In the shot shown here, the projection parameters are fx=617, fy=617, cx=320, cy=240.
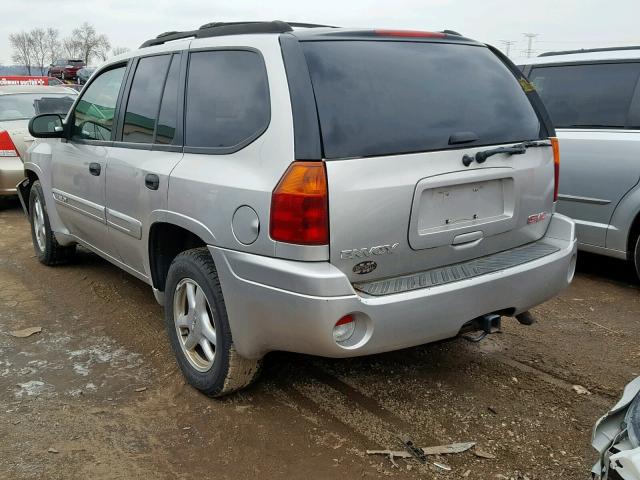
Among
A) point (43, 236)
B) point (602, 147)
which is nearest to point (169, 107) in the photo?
point (43, 236)

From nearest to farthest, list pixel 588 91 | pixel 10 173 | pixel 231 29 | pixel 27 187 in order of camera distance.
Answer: pixel 231 29, pixel 588 91, pixel 27 187, pixel 10 173

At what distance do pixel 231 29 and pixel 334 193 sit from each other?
1223mm

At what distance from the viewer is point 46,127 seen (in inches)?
187

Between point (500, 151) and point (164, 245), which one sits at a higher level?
point (500, 151)

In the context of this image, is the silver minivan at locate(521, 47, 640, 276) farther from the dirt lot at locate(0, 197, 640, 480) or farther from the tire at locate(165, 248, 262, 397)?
the tire at locate(165, 248, 262, 397)

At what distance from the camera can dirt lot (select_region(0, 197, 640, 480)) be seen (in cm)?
272

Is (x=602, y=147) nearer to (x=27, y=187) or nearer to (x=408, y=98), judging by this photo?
(x=408, y=98)

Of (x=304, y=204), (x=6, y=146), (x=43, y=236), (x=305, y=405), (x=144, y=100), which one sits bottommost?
(x=305, y=405)

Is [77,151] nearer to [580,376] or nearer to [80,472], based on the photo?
[80,472]

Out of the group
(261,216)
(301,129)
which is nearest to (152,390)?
(261,216)

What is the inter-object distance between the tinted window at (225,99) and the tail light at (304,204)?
34 centimetres

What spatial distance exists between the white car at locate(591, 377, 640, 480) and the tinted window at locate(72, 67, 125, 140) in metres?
3.32

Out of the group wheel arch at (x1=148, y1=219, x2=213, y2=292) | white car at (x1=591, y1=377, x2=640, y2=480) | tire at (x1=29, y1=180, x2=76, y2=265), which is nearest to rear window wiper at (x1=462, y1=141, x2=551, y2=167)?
white car at (x1=591, y1=377, x2=640, y2=480)

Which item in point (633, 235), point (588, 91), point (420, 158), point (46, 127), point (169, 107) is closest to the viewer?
point (420, 158)
